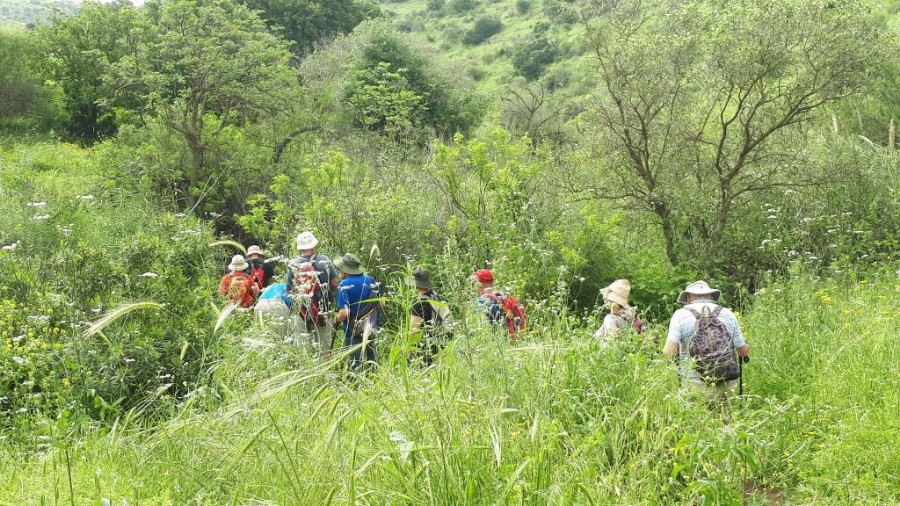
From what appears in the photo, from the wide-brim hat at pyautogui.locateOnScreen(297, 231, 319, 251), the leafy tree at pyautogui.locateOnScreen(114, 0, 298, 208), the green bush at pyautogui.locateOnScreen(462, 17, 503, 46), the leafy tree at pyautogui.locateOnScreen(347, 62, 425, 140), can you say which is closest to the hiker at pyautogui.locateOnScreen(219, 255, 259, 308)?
the wide-brim hat at pyautogui.locateOnScreen(297, 231, 319, 251)

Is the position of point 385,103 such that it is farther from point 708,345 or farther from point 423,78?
point 708,345

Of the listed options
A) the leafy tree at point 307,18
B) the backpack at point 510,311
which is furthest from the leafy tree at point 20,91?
the backpack at point 510,311

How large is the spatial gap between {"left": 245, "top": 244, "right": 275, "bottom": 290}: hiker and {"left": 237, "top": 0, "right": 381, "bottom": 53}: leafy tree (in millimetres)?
27942

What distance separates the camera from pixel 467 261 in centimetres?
1208

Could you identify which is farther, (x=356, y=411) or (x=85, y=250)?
(x=85, y=250)

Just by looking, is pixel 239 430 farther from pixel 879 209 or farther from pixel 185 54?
pixel 185 54

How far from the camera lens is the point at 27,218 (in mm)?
9906

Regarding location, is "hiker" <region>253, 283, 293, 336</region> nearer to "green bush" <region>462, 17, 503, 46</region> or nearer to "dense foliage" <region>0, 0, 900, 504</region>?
"dense foliage" <region>0, 0, 900, 504</region>

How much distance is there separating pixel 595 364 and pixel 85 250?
14.4ft

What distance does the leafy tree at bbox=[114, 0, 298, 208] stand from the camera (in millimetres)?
15844

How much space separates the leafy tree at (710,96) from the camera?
1129 centimetres

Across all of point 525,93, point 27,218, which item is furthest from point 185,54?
point 525,93

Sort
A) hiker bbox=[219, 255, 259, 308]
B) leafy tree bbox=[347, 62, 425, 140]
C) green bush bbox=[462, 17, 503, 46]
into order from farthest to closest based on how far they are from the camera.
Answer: green bush bbox=[462, 17, 503, 46] < leafy tree bbox=[347, 62, 425, 140] < hiker bbox=[219, 255, 259, 308]

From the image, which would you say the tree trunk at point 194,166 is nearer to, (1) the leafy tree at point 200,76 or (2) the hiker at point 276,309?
(1) the leafy tree at point 200,76
